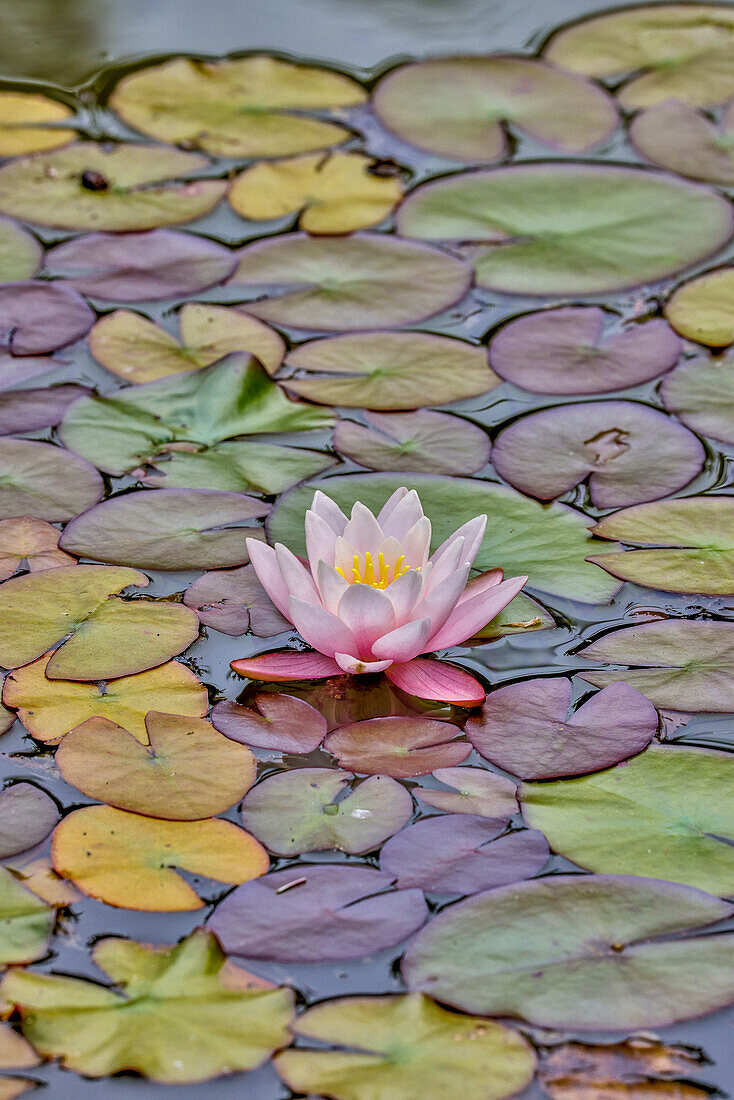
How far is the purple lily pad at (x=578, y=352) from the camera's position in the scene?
9.96 feet

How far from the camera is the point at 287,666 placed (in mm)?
2311

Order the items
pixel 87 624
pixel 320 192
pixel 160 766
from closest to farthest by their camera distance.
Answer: pixel 160 766, pixel 87 624, pixel 320 192

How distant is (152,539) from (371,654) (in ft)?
2.03

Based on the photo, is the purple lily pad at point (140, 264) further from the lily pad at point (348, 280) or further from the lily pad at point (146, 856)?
the lily pad at point (146, 856)

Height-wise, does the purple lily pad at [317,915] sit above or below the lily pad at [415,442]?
below

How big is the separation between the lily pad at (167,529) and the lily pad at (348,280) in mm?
756

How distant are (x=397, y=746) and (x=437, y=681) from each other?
172mm

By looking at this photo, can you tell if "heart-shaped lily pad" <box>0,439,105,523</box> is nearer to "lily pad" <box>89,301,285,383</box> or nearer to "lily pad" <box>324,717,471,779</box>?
"lily pad" <box>89,301,285,383</box>

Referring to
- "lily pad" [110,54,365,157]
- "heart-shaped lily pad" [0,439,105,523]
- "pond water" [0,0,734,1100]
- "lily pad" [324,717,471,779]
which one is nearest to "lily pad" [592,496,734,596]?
"pond water" [0,0,734,1100]

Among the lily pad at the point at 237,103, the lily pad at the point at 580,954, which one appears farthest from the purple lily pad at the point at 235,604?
the lily pad at the point at 237,103

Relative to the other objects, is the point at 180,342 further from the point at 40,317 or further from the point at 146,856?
the point at 146,856

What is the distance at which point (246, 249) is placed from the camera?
3.49m

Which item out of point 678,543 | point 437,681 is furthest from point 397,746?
point 678,543

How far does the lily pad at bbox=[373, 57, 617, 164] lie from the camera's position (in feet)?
12.9
